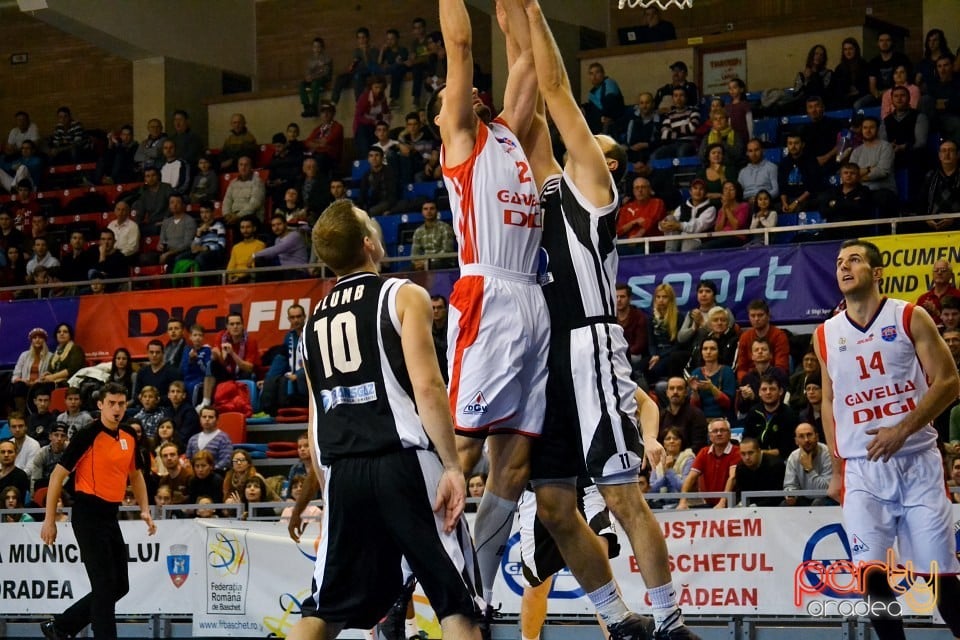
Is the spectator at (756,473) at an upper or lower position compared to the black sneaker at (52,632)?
upper

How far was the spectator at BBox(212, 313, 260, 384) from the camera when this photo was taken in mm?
17531

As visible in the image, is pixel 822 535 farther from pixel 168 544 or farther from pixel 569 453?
pixel 168 544

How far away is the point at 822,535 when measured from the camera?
1068cm

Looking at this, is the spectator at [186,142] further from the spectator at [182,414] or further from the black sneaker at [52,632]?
the black sneaker at [52,632]

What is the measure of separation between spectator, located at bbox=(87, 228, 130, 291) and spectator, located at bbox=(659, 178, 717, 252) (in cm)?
858

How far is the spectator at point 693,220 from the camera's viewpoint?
16.1 m

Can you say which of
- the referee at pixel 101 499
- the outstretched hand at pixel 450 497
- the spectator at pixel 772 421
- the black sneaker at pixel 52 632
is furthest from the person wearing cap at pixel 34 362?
A: the outstretched hand at pixel 450 497

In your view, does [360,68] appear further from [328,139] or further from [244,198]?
[244,198]

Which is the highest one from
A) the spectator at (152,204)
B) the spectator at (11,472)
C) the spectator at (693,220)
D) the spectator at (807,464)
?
the spectator at (152,204)

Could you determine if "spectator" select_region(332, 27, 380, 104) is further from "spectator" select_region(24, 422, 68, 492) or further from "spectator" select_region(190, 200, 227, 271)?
"spectator" select_region(24, 422, 68, 492)

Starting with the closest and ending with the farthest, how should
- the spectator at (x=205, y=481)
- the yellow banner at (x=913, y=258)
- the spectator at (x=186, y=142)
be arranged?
the yellow banner at (x=913, y=258) → the spectator at (x=205, y=481) → the spectator at (x=186, y=142)

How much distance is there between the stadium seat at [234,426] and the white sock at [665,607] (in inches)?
447

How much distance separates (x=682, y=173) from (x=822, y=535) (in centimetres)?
800

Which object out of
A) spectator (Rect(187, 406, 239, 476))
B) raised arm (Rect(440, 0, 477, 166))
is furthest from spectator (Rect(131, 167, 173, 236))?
raised arm (Rect(440, 0, 477, 166))
